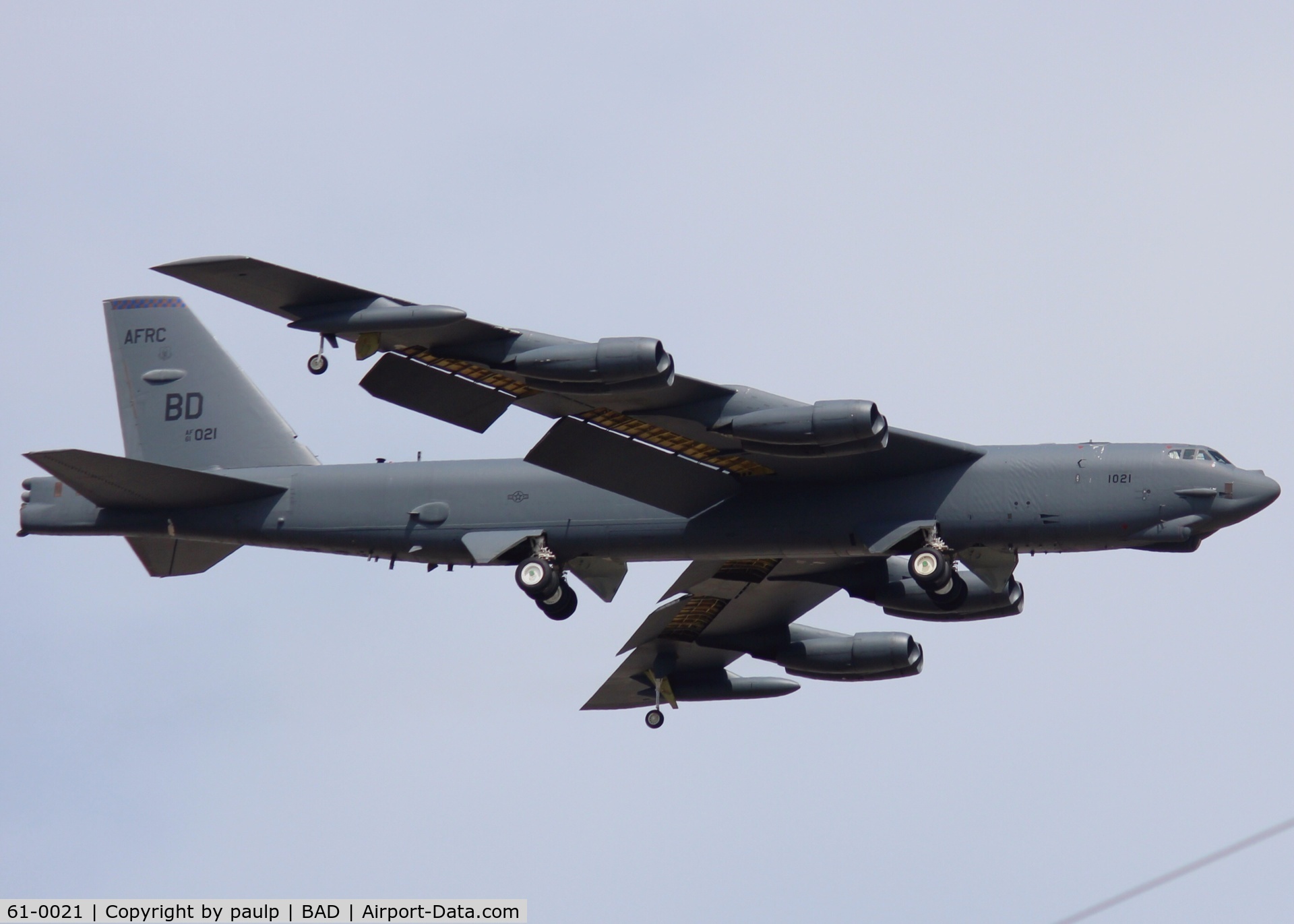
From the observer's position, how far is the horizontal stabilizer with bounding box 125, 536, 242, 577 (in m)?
34.4

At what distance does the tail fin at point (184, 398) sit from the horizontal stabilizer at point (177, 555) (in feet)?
5.19

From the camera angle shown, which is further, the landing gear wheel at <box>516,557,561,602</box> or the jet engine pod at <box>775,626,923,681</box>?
the jet engine pod at <box>775,626,923,681</box>

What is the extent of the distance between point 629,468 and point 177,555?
31.1 feet

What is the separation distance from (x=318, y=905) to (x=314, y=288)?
9.26 metres

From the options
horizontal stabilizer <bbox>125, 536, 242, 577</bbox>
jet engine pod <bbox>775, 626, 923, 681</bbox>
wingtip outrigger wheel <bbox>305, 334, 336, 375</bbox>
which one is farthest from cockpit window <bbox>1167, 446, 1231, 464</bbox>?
horizontal stabilizer <bbox>125, 536, 242, 577</bbox>

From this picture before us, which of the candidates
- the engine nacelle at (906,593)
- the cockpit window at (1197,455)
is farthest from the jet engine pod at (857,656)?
the cockpit window at (1197,455)

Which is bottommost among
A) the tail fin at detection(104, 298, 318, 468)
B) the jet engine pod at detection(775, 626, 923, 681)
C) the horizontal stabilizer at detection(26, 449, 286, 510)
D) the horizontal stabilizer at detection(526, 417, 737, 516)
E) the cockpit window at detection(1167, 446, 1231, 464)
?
the jet engine pod at detection(775, 626, 923, 681)

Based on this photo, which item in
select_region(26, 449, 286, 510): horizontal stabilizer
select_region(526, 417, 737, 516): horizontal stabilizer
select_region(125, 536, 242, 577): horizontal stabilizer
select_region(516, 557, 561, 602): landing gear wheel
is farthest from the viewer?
select_region(125, 536, 242, 577): horizontal stabilizer

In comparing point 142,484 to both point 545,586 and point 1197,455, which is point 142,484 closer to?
point 545,586

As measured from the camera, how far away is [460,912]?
2809 centimetres

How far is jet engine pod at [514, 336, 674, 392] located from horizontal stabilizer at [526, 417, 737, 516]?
9.44 ft

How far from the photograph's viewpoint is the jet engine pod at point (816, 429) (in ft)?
89.9

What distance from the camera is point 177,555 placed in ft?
113

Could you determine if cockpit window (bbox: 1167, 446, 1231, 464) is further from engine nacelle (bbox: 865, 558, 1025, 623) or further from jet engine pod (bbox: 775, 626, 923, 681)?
jet engine pod (bbox: 775, 626, 923, 681)
